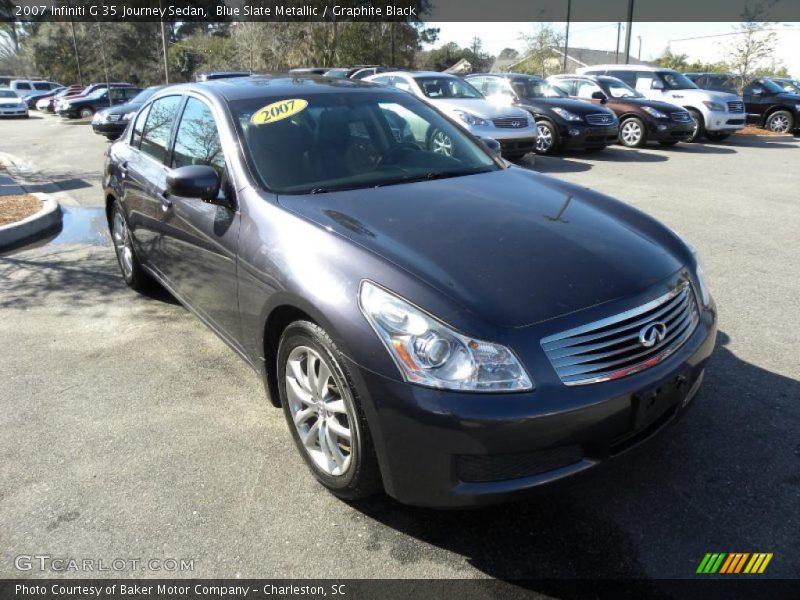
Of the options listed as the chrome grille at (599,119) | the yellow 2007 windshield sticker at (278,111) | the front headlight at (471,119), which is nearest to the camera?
the yellow 2007 windshield sticker at (278,111)

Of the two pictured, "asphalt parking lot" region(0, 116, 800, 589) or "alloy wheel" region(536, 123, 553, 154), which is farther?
"alloy wheel" region(536, 123, 553, 154)

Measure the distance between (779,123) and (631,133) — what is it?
6985mm

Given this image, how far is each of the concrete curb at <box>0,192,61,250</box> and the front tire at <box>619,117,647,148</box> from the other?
464 inches

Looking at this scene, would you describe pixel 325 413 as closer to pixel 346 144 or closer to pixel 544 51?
pixel 346 144

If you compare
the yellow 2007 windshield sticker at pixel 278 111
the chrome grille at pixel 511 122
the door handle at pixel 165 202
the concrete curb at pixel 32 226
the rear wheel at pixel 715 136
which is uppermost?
the yellow 2007 windshield sticker at pixel 278 111

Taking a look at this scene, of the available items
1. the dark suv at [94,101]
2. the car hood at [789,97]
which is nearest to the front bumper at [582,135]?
the car hood at [789,97]

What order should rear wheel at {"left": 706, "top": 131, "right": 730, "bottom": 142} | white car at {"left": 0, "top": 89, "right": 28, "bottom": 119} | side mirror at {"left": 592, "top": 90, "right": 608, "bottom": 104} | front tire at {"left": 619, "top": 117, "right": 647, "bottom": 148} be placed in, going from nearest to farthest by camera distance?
front tire at {"left": 619, "top": 117, "right": 647, "bottom": 148}
side mirror at {"left": 592, "top": 90, "right": 608, "bottom": 104}
rear wheel at {"left": 706, "top": 131, "right": 730, "bottom": 142}
white car at {"left": 0, "top": 89, "right": 28, "bottom": 119}

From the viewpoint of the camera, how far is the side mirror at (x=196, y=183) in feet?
10.0

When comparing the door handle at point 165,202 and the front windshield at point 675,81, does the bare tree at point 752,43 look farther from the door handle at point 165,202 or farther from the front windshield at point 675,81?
the door handle at point 165,202

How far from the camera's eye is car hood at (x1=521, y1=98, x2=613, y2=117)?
497 inches

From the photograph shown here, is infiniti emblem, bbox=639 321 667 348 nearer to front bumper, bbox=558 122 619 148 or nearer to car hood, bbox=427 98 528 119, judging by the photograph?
car hood, bbox=427 98 528 119

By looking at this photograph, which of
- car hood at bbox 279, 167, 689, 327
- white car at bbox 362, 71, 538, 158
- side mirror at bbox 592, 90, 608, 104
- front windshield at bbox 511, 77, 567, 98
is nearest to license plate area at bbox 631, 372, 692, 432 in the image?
car hood at bbox 279, 167, 689, 327

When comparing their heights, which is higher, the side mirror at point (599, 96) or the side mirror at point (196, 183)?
the side mirror at point (599, 96)

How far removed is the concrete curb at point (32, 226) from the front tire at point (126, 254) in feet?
6.90
